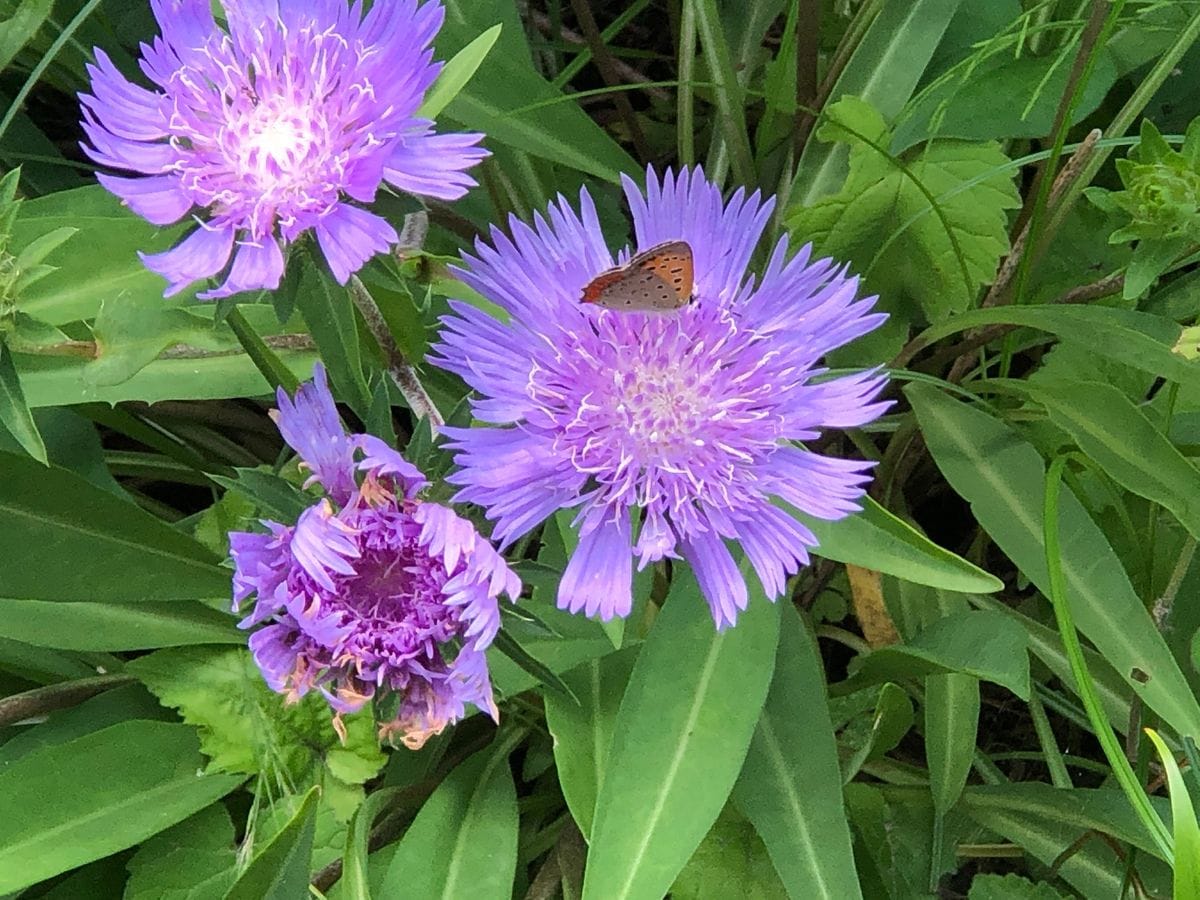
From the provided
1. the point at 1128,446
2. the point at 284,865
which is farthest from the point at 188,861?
the point at 1128,446

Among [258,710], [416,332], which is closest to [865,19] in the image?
[416,332]

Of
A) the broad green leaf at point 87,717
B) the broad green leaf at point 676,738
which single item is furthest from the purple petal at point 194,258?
the broad green leaf at point 87,717

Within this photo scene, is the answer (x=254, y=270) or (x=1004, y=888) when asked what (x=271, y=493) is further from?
(x=1004, y=888)

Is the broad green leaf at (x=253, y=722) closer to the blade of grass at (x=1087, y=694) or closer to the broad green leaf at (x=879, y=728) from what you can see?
the broad green leaf at (x=879, y=728)

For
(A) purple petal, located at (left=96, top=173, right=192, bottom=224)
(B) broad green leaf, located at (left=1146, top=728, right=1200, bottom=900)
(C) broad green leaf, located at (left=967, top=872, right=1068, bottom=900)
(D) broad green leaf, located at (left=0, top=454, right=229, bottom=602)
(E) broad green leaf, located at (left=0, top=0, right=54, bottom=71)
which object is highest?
(E) broad green leaf, located at (left=0, top=0, right=54, bottom=71)

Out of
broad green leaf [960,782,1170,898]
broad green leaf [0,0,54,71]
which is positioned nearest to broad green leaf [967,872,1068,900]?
broad green leaf [960,782,1170,898]

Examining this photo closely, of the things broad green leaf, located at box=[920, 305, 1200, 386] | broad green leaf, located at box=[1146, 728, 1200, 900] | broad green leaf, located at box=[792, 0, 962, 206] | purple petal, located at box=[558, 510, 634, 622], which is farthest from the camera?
broad green leaf, located at box=[792, 0, 962, 206]

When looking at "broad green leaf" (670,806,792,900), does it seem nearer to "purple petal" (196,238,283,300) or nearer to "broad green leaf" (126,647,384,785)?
"broad green leaf" (126,647,384,785)
